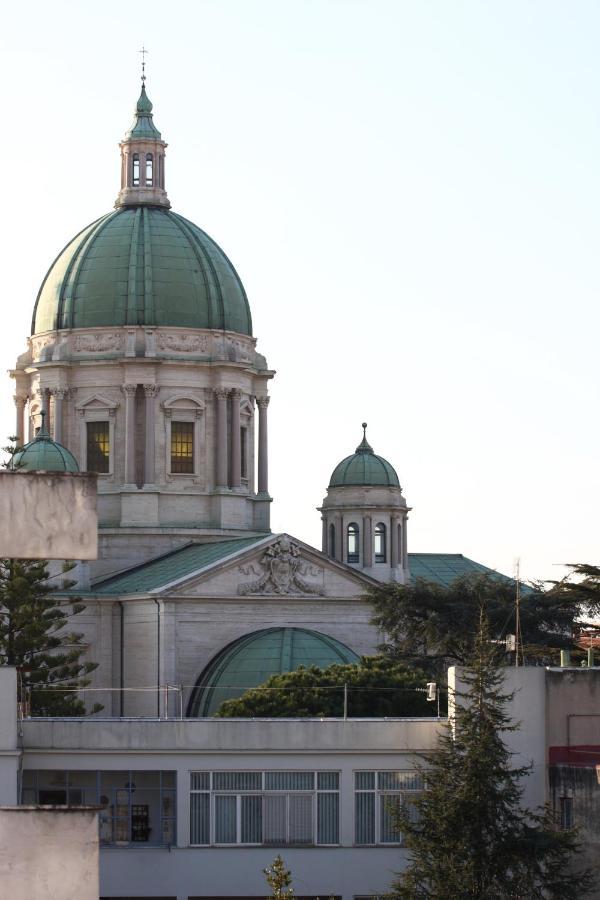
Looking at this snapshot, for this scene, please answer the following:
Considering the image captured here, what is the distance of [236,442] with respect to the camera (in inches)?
2933

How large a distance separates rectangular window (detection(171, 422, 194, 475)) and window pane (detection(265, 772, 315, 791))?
42014 millimetres

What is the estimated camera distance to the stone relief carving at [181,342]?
74375mm

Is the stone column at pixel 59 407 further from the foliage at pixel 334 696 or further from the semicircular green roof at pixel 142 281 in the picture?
the foliage at pixel 334 696

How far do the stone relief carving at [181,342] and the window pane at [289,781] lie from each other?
43.6m

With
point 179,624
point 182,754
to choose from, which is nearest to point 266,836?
point 182,754

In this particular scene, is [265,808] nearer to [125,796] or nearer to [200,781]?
[200,781]

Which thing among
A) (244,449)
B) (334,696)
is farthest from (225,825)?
(244,449)

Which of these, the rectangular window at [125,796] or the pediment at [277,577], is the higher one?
the pediment at [277,577]

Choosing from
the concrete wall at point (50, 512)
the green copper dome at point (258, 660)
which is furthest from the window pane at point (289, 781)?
the green copper dome at point (258, 660)

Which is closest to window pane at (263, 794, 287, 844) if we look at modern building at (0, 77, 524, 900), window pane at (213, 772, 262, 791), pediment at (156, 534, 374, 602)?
window pane at (213, 772, 262, 791)

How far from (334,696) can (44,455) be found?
18.1 meters

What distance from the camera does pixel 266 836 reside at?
32125 mm

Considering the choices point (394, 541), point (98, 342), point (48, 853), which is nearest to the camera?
point (48, 853)

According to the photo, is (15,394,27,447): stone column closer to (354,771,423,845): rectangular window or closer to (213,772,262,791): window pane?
(213,772,262,791): window pane
